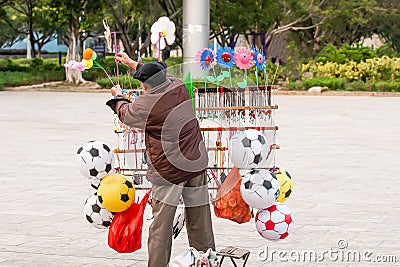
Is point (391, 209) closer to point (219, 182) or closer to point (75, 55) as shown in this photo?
point (219, 182)

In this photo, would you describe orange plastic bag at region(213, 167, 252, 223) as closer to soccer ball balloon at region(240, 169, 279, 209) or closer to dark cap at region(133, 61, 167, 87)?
soccer ball balloon at region(240, 169, 279, 209)

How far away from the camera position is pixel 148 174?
701 centimetres

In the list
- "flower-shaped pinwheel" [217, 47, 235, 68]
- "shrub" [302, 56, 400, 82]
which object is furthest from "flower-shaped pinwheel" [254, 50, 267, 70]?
"shrub" [302, 56, 400, 82]

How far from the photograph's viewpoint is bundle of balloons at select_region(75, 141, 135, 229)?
7234 millimetres

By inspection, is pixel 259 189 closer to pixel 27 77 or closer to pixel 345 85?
pixel 345 85

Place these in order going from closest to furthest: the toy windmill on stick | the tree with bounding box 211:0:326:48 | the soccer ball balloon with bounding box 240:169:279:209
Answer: the soccer ball balloon with bounding box 240:169:279:209
the toy windmill on stick
the tree with bounding box 211:0:326:48

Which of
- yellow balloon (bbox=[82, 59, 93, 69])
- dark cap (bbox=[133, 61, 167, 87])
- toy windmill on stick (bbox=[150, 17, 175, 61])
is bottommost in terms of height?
dark cap (bbox=[133, 61, 167, 87])

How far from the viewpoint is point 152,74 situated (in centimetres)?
693

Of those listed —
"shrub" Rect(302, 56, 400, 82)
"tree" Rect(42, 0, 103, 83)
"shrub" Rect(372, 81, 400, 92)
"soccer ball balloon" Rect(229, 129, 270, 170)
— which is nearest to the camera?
"soccer ball balloon" Rect(229, 129, 270, 170)

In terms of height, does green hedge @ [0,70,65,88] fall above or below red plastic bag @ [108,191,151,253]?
below

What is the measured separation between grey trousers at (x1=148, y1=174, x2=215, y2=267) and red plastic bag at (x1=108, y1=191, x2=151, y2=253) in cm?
26

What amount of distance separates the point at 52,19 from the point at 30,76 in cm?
337

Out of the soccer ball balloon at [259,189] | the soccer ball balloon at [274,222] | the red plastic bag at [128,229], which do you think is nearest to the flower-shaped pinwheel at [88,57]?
the red plastic bag at [128,229]

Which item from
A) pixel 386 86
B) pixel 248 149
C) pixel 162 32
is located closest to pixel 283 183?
pixel 248 149
